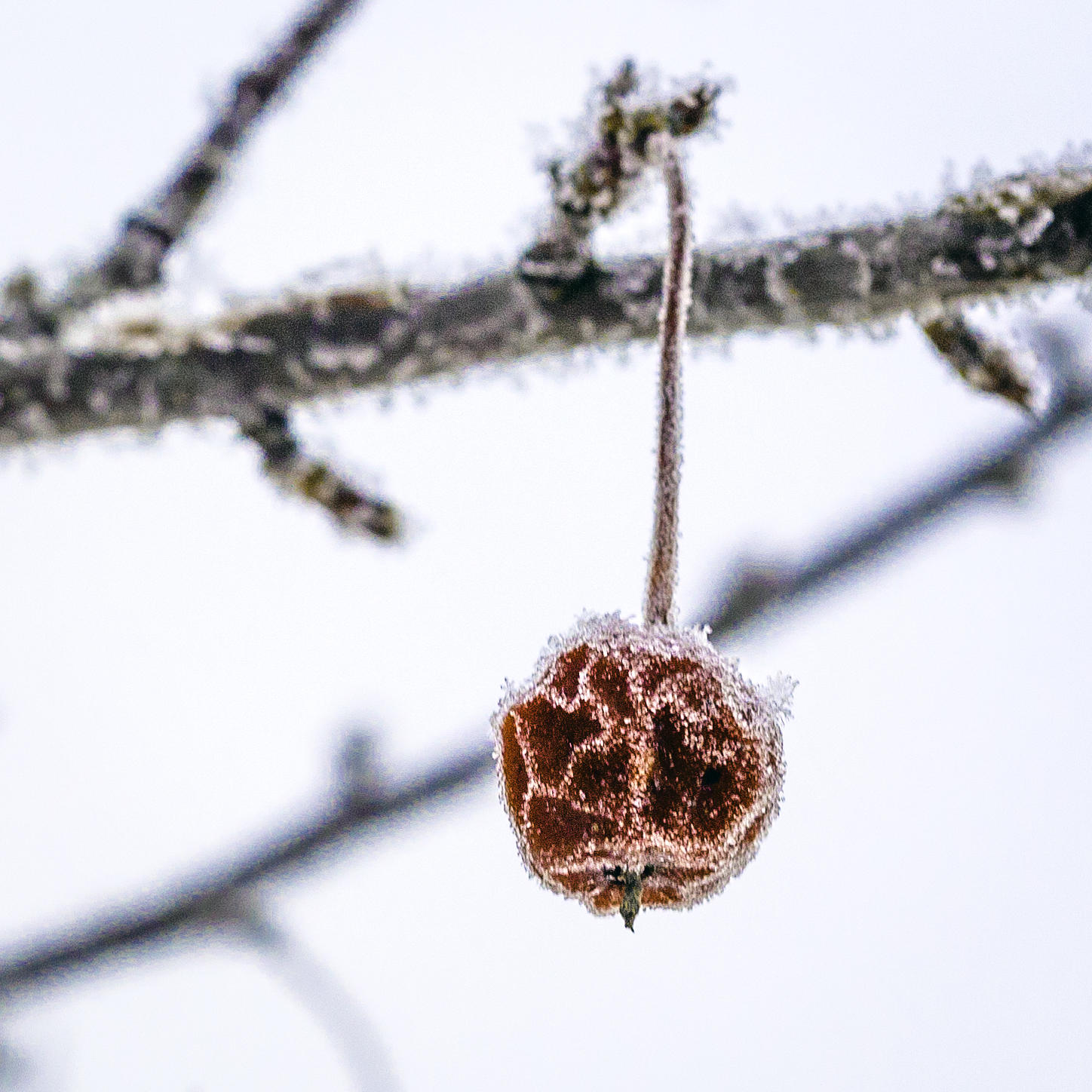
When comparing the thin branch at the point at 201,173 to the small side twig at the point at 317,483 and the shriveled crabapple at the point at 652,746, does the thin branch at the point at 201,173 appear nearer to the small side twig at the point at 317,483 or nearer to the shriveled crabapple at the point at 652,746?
the small side twig at the point at 317,483

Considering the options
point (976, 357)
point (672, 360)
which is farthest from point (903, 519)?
point (672, 360)

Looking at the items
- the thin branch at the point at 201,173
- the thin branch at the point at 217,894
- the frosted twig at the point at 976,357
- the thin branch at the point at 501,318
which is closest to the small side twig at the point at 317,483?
the thin branch at the point at 501,318

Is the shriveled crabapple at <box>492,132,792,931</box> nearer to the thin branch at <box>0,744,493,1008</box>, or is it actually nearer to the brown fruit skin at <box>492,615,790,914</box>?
the brown fruit skin at <box>492,615,790,914</box>

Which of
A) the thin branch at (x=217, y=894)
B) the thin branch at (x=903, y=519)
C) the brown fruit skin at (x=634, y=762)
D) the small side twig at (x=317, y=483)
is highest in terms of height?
the small side twig at (x=317, y=483)

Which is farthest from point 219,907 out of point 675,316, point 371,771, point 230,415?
point 675,316

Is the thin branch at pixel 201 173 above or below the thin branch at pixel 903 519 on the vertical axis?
above

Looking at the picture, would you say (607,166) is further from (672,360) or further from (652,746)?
(652,746)
